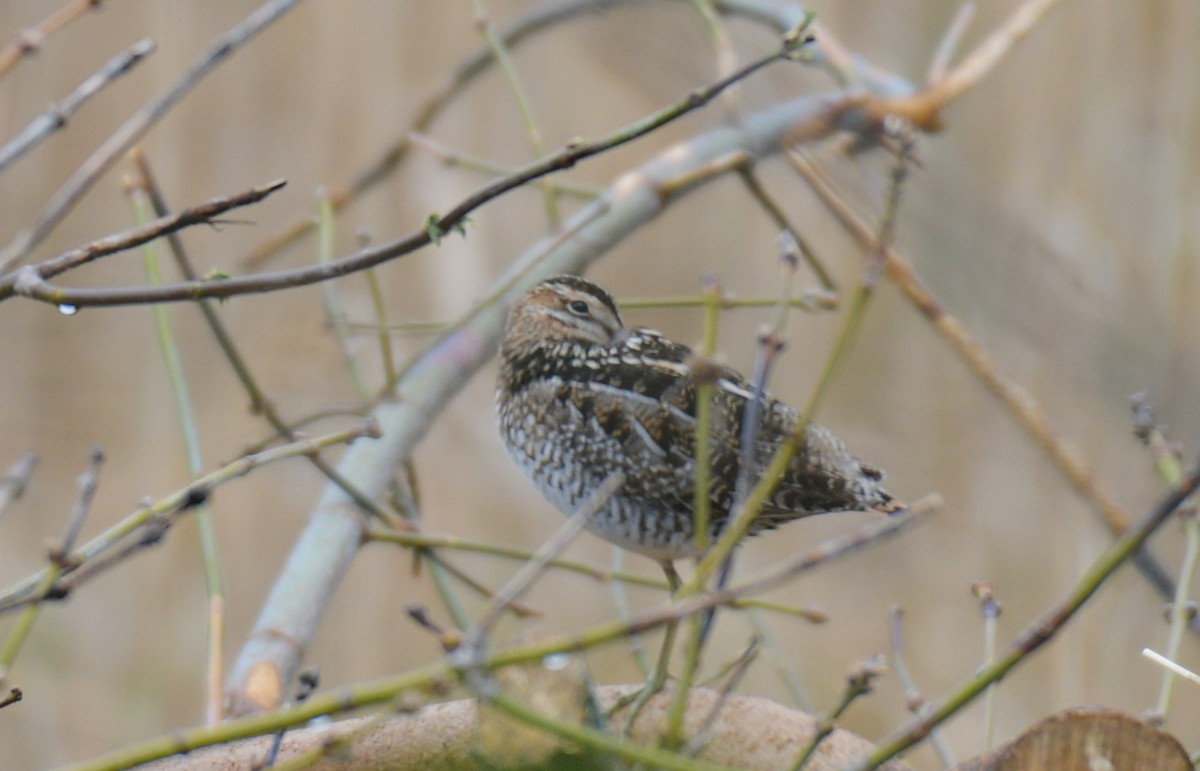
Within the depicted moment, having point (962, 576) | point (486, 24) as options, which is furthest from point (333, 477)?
point (962, 576)

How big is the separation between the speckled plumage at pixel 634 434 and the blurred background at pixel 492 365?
1543 millimetres

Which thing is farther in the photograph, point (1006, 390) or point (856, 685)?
point (1006, 390)

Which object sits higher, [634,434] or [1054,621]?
[634,434]

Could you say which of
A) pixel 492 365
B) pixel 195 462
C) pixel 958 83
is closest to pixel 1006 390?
pixel 958 83

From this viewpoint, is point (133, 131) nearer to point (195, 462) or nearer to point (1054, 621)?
point (195, 462)

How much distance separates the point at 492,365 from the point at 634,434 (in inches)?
73.9

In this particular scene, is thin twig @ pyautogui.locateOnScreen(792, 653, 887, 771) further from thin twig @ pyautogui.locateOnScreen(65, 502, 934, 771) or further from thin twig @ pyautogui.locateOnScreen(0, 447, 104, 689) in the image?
thin twig @ pyautogui.locateOnScreen(0, 447, 104, 689)

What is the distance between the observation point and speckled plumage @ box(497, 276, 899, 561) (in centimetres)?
139

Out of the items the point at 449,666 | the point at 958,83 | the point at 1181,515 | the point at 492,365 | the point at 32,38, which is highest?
the point at 958,83

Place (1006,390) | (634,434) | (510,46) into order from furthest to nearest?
1. (510,46)
2. (1006,390)
3. (634,434)

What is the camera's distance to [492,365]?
3.29 m

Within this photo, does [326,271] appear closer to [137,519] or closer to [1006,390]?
[137,519]

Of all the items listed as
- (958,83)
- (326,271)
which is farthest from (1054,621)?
(958,83)

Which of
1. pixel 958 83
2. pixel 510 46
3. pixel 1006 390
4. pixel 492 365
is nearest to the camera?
pixel 1006 390
